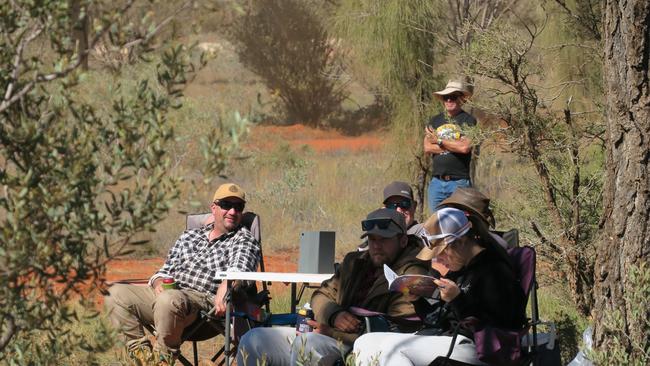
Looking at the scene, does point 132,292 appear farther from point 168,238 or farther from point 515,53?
point 168,238

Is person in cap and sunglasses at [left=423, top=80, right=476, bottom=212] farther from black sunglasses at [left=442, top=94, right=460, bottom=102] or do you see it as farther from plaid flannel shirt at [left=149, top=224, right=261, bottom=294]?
plaid flannel shirt at [left=149, top=224, right=261, bottom=294]

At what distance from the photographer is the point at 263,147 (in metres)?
23.9

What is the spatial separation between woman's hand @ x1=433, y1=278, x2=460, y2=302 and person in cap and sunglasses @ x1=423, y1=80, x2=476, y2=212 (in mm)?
3356

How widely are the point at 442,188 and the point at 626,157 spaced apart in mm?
3283

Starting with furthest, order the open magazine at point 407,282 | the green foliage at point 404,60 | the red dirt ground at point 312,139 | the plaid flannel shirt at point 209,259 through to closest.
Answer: the red dirt ground at point 312,139, the green foliage at point 404,60, the plaid flannel shirt at point 209,259, the open magazine at point 407,282

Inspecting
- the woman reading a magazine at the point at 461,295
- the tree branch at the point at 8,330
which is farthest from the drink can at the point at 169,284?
the tree branch at the point at 8,330

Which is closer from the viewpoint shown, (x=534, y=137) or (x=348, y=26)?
(x=534, y=137)

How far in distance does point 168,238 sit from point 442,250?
907 cm

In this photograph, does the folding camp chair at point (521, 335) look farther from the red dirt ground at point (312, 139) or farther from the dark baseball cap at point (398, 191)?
the red dirt ground at point (312, 139)

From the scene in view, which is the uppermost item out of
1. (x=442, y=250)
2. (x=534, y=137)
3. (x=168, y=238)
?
(x=534, y=137)

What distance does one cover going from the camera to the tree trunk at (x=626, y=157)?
16.0 feet

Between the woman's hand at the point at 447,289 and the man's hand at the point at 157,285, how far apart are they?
2.56 metres

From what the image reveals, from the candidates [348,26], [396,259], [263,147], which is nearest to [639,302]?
[396,259]

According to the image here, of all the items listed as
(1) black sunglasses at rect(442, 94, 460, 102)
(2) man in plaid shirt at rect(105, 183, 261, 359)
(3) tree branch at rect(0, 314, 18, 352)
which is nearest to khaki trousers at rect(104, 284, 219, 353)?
(2) man in plaid shirt at rect(105, 183, 261, 359)
